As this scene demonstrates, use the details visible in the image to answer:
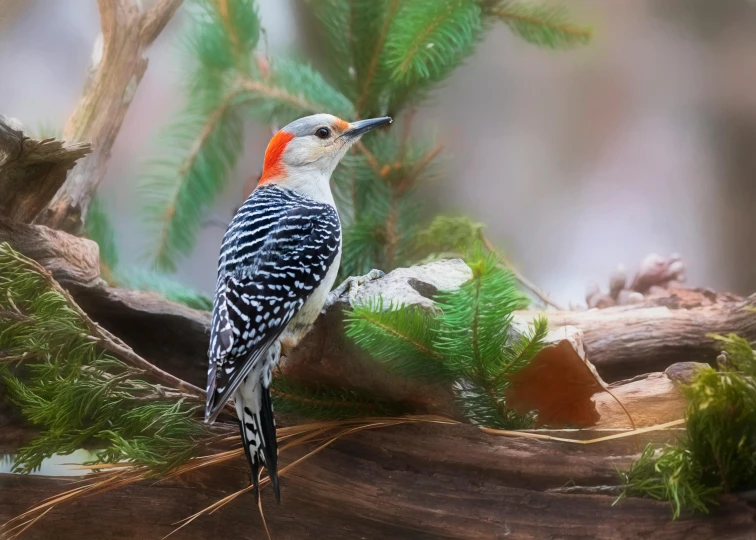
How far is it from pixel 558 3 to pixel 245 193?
0.97m

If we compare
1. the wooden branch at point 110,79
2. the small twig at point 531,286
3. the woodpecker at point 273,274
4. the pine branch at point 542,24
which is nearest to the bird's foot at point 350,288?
the woodpecker at point 273,274

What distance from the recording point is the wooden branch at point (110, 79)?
1.55 meters

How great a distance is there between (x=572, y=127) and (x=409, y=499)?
3.75 ft

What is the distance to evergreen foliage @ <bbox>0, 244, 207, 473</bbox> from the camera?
3.54ft

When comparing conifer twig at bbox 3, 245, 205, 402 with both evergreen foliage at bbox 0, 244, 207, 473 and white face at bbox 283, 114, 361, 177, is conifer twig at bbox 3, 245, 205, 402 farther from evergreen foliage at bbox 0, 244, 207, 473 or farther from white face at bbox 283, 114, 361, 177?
white face at bbox 283, 114, 361, 177

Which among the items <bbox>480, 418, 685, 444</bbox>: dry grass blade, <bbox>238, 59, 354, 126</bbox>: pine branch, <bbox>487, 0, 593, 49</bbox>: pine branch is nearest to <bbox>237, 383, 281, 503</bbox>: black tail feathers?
<bbox>480, 418, 685, 444</bbox>: dry grass blade

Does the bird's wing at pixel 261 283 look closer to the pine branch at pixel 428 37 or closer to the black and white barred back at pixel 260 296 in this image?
the black and white barred back at pixel 260 296

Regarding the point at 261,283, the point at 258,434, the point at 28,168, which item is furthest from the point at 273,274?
the point at 28,168

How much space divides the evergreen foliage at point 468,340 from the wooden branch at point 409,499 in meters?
0.06

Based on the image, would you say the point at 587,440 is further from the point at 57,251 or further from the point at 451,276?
the point at 57,251

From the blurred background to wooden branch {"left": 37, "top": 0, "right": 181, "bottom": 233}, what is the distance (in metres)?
0.06

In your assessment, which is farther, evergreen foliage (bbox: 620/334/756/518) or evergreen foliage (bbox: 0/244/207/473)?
evergreen foliage (bbox: 0/244/207/473)

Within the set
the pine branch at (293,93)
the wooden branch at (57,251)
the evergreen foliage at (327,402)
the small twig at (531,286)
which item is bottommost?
the evergreen foliage at (327,402)

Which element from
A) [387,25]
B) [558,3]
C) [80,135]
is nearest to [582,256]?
[558,3]
